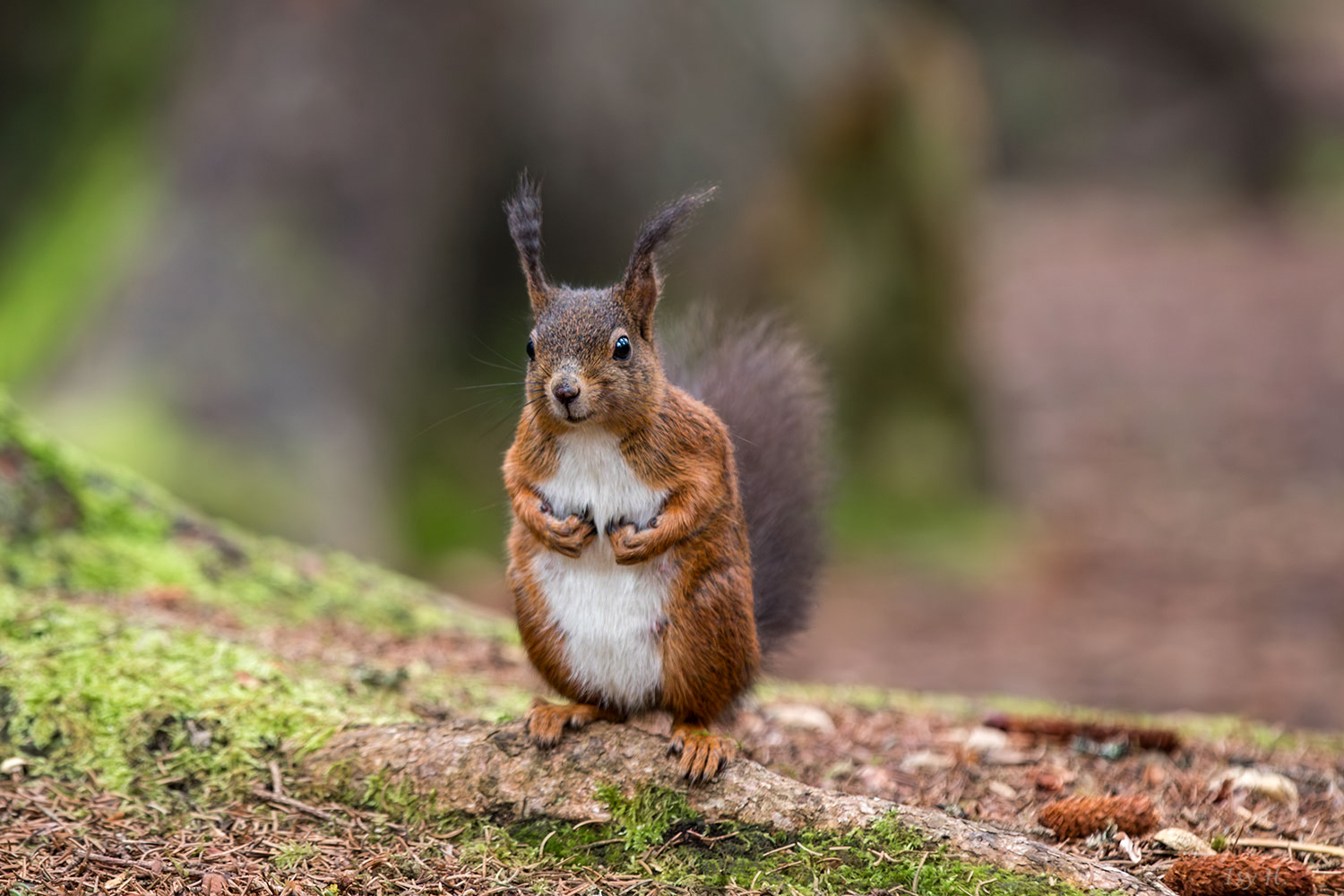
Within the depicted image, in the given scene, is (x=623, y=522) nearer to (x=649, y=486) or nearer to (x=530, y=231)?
(x=649, y=486)

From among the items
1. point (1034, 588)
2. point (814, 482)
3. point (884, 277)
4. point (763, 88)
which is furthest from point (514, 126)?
point (814, 482)

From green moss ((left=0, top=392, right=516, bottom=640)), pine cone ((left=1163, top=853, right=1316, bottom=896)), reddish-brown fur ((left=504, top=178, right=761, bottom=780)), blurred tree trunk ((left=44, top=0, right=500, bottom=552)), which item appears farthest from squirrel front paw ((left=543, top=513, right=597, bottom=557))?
blurred tree trunk ((left=44, top=0, right=500, bottom=552))

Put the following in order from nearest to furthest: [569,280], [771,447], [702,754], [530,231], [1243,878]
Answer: [1243,878]
[702,754]
[530,231]
[771,447]
[569,280]

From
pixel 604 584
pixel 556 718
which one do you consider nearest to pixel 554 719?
pixel 556 718

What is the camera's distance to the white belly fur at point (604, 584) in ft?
8.89

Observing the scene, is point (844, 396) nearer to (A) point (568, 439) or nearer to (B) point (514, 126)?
(B) point (514, 126)

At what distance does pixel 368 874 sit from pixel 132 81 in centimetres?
634

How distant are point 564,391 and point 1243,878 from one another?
1504 mm

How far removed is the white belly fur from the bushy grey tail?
518mm

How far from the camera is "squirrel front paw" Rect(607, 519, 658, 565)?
265 cm

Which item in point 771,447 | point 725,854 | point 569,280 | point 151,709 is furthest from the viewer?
point 569,280

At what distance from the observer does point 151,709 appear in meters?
2.92

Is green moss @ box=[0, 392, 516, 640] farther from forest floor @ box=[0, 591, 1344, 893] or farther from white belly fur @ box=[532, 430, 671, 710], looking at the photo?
white belly fur @ box=[532, 430, 671, 710]

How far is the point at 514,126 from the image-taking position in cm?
796
